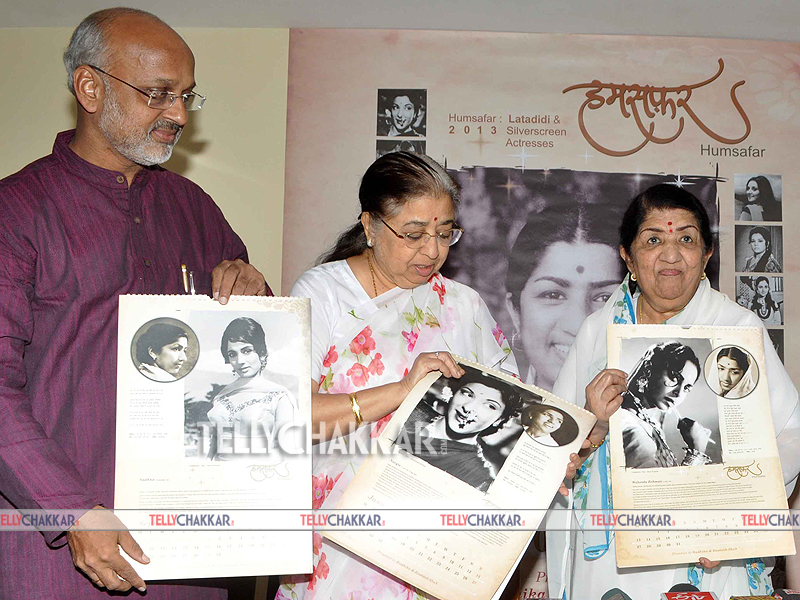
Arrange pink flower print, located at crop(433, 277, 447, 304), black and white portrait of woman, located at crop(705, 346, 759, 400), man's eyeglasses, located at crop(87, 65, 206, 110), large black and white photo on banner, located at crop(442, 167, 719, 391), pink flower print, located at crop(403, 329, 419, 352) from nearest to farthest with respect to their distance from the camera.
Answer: man's eyeglasses, located at crop(87, 65, 206, 110) < black and white portrait of woman, located at crop(705, 346, 759, 400) < pink flower print, located at crop(403, 329, 419, 352) < pink flower print, located at crop(433, 277, 447, 304) < large black and white photo on banner, located at crop(442, 167, 719, 391)

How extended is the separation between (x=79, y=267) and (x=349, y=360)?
78 centimetres

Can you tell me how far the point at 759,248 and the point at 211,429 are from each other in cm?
334

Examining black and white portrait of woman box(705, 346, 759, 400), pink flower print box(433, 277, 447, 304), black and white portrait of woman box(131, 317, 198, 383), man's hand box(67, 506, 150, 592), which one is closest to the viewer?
man's hand box(67, 506, 150, 592)

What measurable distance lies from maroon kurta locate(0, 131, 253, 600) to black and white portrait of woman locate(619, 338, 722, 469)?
1256mm

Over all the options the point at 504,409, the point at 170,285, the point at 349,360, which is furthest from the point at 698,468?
the point at 170,285

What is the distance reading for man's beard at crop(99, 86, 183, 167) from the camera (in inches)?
72.6

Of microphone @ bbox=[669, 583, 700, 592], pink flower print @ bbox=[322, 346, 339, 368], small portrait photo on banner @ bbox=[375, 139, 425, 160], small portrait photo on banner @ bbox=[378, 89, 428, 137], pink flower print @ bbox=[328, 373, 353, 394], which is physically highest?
small portrait photo on banner @ bbox=[378, 89, 428, 137]

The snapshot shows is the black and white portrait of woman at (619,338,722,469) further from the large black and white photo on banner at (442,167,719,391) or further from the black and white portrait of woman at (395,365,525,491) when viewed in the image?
the large black and white photo on banner at (442,167,719,391)

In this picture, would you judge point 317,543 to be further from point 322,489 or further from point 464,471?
point 464,471

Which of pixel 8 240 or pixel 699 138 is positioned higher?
pixel 699 138

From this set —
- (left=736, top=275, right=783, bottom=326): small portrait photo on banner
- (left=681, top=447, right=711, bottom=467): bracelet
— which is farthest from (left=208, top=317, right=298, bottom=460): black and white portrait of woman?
(left=736, top=275, right=783, bottom=326): small portrait photo on banner

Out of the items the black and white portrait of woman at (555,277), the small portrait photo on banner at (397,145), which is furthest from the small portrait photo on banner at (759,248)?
the small portrait photo on banner at (397,145)

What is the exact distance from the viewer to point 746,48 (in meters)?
4.02

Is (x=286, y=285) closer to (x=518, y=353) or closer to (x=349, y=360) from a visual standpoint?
(x=518, y=353)
